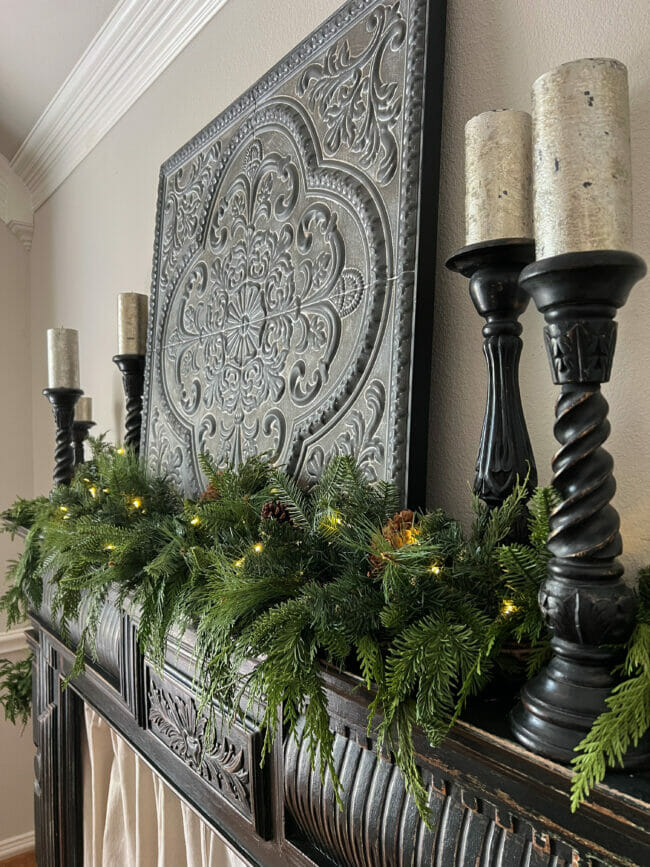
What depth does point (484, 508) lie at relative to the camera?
681mm

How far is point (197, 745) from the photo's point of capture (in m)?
0.97

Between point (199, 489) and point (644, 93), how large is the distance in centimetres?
98

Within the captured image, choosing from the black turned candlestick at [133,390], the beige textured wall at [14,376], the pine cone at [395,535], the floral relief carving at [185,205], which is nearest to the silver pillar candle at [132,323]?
the black turned candlestick at [133,390]

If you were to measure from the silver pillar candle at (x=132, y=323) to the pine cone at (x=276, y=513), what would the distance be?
0.96 m

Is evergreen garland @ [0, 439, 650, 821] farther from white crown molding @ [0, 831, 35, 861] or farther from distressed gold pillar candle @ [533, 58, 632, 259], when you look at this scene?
white crown molding @ [0, 831, 35, 861]

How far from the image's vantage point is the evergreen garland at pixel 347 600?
53 centimetres

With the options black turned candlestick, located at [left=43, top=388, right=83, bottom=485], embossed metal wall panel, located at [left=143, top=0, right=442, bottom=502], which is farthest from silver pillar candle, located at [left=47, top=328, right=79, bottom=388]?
embossed metal wall panel, located at [left=143, top=0, right=442, bottom=502]

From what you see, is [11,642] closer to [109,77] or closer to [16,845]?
[16,845]

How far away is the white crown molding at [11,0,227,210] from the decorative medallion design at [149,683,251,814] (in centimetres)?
147

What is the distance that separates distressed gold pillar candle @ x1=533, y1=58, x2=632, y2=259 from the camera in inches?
18.0

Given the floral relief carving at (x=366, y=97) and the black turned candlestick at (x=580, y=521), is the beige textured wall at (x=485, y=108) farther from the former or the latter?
the black turned candlestick at (x=580, y=521)

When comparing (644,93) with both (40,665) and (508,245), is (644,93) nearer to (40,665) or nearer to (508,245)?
(508,245)

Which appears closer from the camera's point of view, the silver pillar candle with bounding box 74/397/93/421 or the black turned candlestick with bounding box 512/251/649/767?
the black turned candlestick with bounding box 512/251/649/767

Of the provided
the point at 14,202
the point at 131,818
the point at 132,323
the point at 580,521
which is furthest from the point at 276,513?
the point at 14,202
